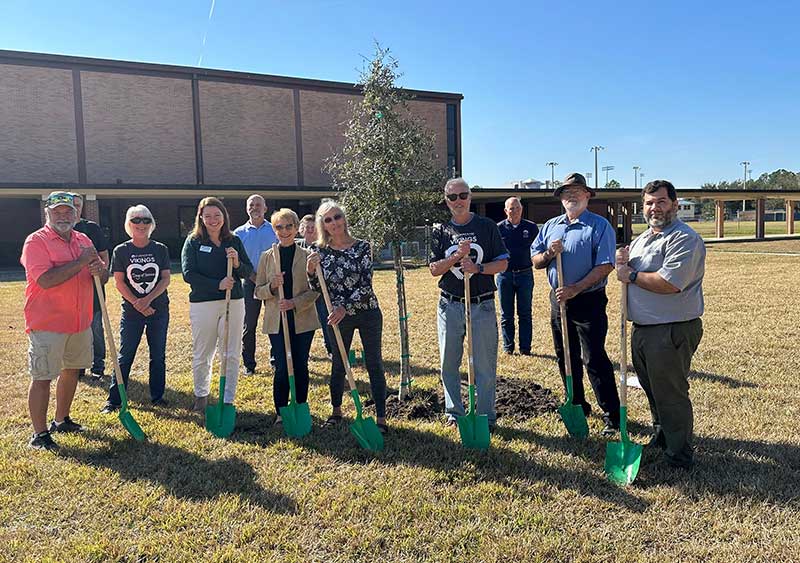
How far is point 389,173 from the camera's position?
565 cm

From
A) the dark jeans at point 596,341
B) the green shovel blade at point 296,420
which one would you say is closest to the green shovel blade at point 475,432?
the dark jeans at point 596,341

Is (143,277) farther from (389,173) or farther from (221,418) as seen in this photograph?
(389,173)

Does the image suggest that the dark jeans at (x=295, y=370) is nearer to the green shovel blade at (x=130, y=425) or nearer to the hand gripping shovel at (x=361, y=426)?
the hand gripping shovel at (x=361, y=426)

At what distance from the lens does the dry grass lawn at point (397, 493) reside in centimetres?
325

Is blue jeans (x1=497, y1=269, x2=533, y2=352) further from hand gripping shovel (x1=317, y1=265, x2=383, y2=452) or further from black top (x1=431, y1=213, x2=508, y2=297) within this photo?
hand gripping shovel (x1=317, y1=265, x2=383, y2=452)

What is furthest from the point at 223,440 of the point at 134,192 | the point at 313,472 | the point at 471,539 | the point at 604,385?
the point at 134,192

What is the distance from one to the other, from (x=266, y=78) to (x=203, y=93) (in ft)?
12.0

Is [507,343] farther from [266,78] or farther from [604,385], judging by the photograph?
[266,78]

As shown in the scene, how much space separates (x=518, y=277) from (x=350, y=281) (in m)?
3.58

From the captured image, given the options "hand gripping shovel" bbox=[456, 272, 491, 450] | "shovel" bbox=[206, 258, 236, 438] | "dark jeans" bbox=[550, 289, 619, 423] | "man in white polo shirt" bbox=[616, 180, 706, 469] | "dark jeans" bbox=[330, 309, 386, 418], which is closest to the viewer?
"man in white polo shirt" bbox=[616, 180, 706, 469]

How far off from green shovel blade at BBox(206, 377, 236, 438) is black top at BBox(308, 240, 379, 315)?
4.38 ft

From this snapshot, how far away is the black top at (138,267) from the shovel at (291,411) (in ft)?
5.03

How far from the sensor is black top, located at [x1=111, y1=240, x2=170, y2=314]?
18.7 ft

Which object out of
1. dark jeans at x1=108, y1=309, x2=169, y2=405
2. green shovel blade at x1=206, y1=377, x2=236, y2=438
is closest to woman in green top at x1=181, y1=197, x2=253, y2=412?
green shovel blade at x1=206, y1=377, x2=236, y2=438
